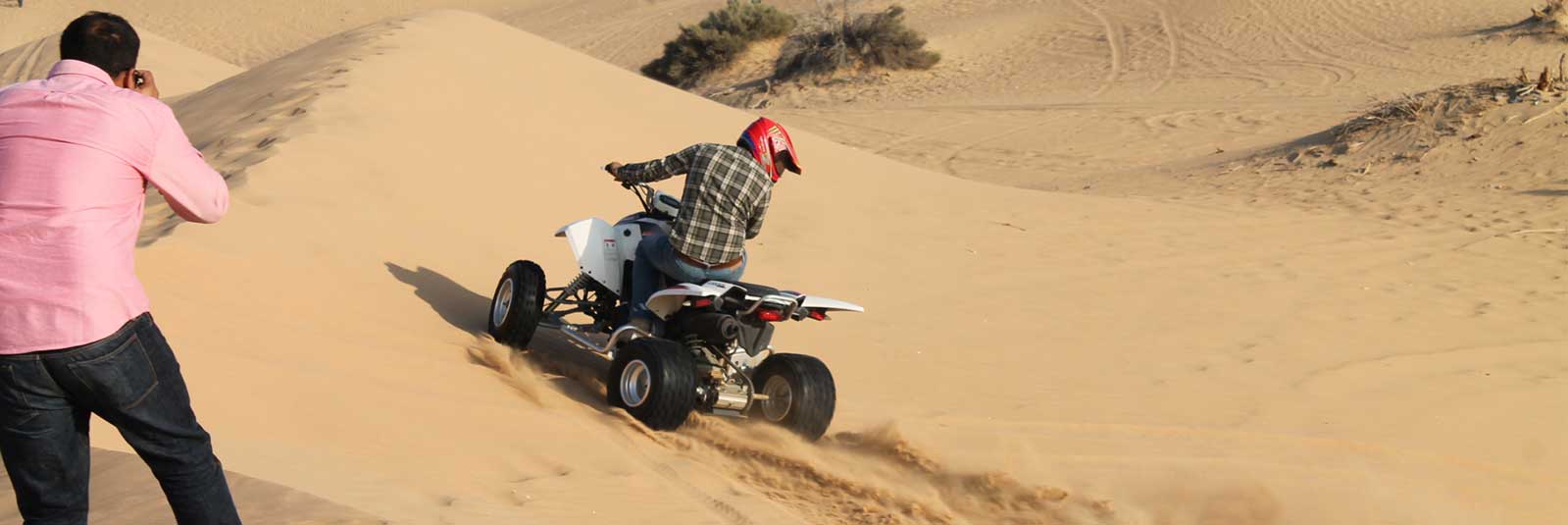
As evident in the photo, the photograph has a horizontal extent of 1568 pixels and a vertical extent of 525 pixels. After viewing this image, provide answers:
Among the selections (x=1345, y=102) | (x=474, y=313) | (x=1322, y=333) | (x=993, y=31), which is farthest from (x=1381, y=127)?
(x=993, y=31)

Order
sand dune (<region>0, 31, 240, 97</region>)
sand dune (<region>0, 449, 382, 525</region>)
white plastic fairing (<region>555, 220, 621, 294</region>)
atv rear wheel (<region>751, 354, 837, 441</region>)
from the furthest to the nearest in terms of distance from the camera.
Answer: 1. sand dune (<region>0, 31, 240, 97</region>)
2. white plastic fairing (<region>555, 220, 621, 294</region>)
3. atv rear wheel (<region>751, 354, 837, 441</region>)
4. sand dune (<region>0, 449, 382, 525</region>)

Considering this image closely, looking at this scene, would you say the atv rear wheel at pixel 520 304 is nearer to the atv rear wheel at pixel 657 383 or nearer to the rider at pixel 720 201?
the rider at pixel 720 201

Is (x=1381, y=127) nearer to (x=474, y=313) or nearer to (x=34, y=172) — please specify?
(x=474, y=313)

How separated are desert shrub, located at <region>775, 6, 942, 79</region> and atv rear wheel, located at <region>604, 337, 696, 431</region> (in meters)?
24.6

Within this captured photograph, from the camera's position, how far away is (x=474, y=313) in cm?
814

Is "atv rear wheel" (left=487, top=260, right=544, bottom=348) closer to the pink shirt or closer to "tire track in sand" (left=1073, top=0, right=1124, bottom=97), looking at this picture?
the pink shirt

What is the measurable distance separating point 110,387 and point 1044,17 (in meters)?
34.2

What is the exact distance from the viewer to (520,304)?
727cm

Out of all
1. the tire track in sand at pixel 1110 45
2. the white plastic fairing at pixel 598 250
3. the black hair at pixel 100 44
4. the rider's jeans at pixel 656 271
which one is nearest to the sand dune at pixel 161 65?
the white plastic fairing at pixel 598 250

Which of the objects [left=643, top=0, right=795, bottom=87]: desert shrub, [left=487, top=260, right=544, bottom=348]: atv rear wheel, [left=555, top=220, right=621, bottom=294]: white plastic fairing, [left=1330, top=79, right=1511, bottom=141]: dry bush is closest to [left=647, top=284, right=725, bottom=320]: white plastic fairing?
[left=555, top=220, right=621, bottom=294]: white plastic fairing

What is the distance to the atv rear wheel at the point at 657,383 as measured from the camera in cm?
613

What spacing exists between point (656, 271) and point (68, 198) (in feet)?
13.1

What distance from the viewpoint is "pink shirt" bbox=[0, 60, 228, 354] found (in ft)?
10.1

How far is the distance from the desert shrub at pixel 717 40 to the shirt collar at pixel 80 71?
99.4 ft
